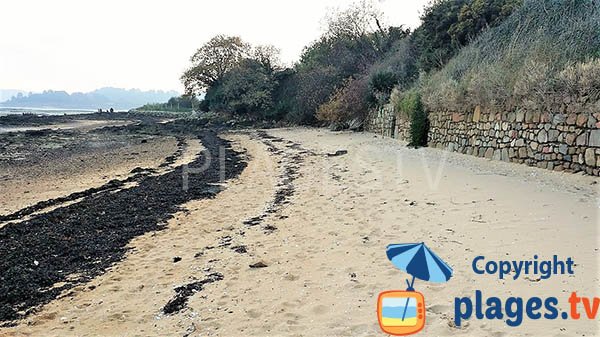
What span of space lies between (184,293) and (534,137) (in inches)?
314

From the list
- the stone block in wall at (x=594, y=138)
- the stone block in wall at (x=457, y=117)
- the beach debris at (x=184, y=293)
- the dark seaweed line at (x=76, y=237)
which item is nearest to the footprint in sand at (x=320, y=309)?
the beach debris at (x=184, y=293)

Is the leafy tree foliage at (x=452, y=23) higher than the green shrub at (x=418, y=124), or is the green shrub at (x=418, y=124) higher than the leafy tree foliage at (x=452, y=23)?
the leafy tree foliage at (x=452, y=23)

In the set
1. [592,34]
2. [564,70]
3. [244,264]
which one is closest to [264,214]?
[244,264]

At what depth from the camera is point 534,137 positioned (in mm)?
9227

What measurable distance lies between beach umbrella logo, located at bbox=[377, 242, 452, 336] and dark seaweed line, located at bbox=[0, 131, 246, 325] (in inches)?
139

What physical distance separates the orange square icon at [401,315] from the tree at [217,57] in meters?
40.2

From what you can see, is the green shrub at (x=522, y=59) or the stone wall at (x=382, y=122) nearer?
the green shrub at (x=522, y=59)

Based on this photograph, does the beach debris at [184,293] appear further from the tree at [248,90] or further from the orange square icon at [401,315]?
the tree at [248,90]

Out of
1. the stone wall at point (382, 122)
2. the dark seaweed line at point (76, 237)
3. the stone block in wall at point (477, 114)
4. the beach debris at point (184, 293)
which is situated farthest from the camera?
the stone wall at point (382, 122)

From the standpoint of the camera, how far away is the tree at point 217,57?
1639 inches

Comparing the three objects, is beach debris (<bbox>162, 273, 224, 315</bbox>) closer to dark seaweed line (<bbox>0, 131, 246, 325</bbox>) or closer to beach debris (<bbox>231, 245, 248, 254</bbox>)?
beach debris (<bbox>231, 245, 248, 254</bbox>)

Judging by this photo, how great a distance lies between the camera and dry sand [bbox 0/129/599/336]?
3.61 meters

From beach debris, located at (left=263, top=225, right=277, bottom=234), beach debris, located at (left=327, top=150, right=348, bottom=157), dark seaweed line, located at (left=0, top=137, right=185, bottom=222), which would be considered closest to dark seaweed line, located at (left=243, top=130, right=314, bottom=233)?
beach debris, located at (left=263, top=225, right=277, bottom=234)

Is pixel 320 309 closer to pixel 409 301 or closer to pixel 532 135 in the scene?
pixel 409 301
